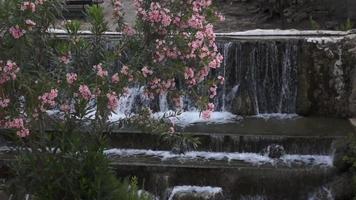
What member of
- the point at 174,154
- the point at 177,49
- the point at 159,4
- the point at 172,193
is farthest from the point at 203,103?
the point at 174,154

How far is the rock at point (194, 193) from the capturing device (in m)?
6.62

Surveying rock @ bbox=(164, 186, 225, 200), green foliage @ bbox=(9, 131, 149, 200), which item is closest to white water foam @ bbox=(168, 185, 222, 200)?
rock @ bbox=(164, 186, 225, 200)

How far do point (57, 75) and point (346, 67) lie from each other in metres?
6.10

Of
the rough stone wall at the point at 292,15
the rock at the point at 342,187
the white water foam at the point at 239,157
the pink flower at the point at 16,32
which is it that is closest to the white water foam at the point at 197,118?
the white water foam at the point at 239,157

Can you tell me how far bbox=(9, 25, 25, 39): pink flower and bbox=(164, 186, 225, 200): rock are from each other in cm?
338

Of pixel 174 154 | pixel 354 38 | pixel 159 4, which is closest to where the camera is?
pixel 159 4

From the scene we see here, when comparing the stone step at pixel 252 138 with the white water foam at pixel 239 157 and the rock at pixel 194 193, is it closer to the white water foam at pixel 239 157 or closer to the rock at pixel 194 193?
the white water foam at pixel 239 157

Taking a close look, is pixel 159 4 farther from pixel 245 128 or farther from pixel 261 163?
pixel 245 128

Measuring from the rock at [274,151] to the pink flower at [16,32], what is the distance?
431cm

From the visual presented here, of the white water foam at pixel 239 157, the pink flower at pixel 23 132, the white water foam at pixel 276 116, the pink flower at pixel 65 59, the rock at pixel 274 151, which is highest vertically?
the pink flower at pixel 65 59

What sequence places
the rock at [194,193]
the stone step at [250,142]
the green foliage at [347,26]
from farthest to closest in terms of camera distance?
the green foliage at [347,26], the stone step at [250,142], the rock at [194,193]

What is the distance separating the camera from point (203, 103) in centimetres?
416

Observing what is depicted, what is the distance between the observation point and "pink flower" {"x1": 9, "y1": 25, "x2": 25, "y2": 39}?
3.62 m

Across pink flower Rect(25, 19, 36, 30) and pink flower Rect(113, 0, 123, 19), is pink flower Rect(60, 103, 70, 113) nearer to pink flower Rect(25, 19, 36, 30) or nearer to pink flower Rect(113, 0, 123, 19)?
pink flower Rect(25, 19, 36, 30)
